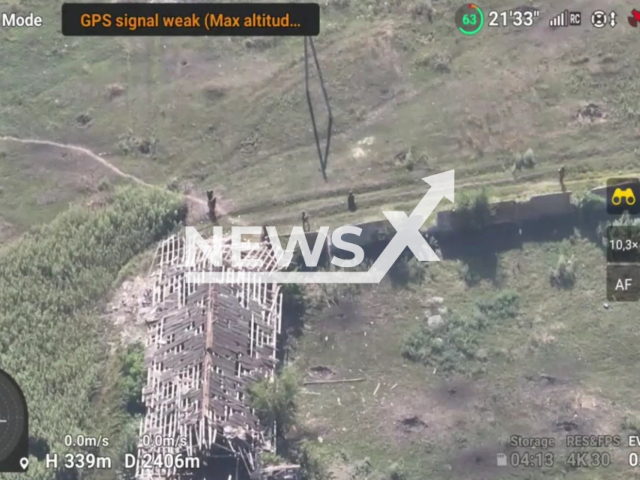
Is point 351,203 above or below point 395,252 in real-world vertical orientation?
above

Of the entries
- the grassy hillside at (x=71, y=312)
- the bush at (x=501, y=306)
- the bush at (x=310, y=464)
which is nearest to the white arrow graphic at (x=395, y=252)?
the bush at (x=501, y=306)

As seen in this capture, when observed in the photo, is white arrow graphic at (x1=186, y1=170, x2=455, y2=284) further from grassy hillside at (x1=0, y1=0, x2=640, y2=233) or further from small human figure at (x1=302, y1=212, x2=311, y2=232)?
small human figure at (x1=302, y1=212, x2=311, y2=232)

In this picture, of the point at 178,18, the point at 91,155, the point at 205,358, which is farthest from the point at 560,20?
the point at 205,358

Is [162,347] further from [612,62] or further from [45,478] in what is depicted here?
[612,62]

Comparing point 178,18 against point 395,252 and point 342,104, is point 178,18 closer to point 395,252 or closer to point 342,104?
point 342,104

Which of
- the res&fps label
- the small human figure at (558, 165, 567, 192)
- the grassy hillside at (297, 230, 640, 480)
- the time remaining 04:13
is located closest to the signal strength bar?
the small human figure at (558, 165, 567, 192)

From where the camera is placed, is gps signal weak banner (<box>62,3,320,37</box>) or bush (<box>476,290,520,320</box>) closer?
gps signal weak banner (<box>62,3,320,37</box>)
